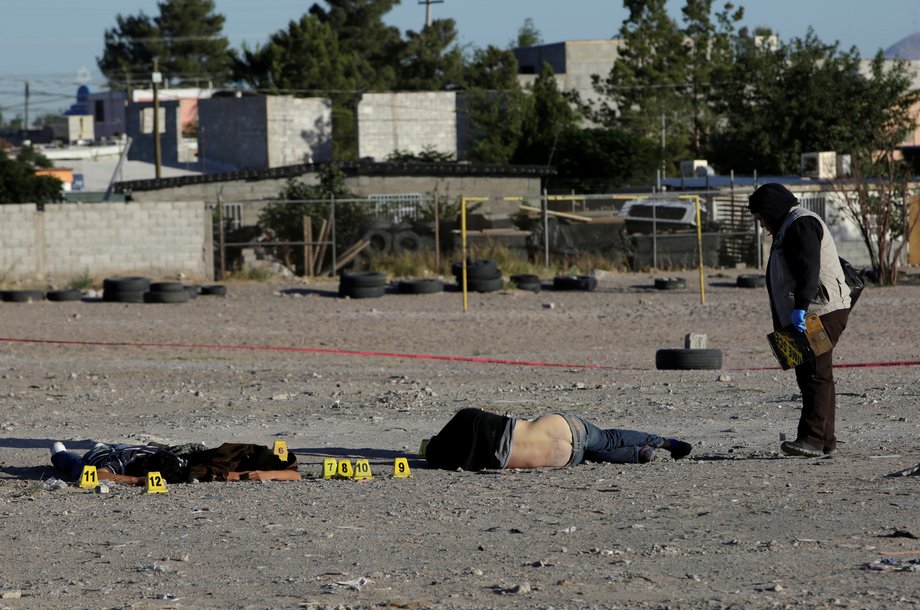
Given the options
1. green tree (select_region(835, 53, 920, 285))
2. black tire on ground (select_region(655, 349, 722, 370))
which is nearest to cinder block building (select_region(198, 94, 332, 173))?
green tree (select_region(835, 53, 920, 285))

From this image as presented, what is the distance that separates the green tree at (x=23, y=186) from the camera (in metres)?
45.2

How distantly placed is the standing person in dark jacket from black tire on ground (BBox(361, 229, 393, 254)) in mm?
27272

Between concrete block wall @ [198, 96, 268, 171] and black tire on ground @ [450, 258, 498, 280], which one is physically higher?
concrete block wall @ [198, 96, 268, 171]

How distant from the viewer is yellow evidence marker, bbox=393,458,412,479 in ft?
27.5

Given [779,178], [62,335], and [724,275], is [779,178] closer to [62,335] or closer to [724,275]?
[724,275]

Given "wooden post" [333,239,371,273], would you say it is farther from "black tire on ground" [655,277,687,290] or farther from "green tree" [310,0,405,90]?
"green tree" [310,0,405,90]

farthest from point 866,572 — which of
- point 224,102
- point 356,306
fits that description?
point 224,102

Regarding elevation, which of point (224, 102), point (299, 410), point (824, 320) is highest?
point (224, 102)

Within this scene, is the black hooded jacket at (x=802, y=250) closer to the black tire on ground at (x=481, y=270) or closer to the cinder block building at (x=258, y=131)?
the black tire on ground at (x=481, y=270)

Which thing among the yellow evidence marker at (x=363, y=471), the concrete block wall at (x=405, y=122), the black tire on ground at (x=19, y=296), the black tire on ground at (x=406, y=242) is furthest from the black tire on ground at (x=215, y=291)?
the concrete block wall at (x=405, y=122)

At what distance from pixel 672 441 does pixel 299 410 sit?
15.6ft

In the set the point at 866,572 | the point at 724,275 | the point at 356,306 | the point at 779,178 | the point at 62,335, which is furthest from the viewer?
the point at 779,178

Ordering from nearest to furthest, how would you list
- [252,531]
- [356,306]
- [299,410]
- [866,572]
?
[866,572]
[252,531]
[299,410]
[356,306]

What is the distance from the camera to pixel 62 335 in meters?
21.9
